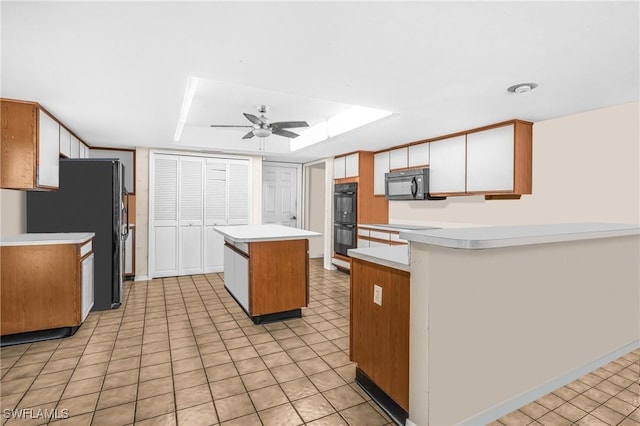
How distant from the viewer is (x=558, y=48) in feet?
6.51

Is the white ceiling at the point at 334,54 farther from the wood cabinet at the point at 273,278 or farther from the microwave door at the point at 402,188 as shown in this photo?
the wood cabinet at the point at 273,278

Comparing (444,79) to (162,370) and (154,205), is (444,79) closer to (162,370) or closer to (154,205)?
(162,370)

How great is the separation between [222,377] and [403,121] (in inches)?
122

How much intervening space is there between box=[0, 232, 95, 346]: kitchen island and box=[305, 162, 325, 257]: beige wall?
4887 millimetres

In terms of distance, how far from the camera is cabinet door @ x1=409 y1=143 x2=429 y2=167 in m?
4.72

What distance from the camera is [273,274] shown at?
3.49 metres

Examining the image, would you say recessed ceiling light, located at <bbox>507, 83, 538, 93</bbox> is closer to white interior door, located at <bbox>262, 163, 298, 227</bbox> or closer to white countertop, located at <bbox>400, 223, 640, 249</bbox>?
white countertop, located at <bbox>400, 223, 640, 249</bbox>

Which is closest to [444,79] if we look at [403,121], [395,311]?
[403,121]

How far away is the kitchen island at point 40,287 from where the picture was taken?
2.88 m

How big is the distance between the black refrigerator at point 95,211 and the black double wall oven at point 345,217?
3.53 m

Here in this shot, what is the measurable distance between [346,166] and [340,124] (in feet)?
5.34

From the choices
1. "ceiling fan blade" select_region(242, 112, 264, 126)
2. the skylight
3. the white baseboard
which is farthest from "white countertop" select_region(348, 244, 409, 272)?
"ceiling fan blade" select_region(242, 112, 264, 126)

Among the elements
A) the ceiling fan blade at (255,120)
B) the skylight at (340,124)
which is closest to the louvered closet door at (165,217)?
the skylight at (340,124)

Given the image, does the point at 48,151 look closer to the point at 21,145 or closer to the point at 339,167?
the point at 21,145
